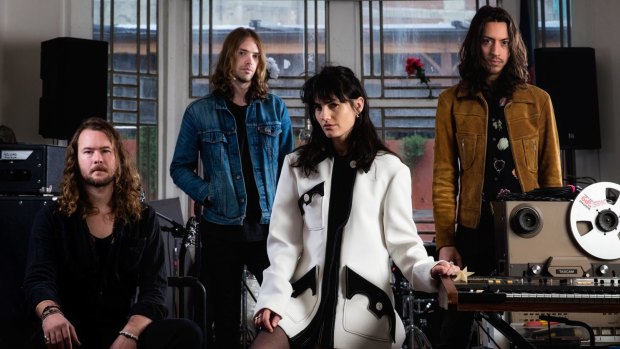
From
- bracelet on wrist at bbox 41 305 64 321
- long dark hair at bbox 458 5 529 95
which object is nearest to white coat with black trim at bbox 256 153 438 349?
long dark hair at bbox 458 5 529 95

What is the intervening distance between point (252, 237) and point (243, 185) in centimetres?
21

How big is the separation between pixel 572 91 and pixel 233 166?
2.39 metres

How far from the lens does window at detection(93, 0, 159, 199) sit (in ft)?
17.3

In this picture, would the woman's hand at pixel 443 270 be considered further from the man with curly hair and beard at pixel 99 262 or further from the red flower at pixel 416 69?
the red flower at pixel 416 69

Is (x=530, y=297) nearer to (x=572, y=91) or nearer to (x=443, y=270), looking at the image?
(x=443, y=270)

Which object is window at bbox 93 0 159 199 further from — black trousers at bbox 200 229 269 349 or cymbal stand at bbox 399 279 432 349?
black trousers at bbox 200 229 269 349

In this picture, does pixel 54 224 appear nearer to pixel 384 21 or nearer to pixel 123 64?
pixel 123 64

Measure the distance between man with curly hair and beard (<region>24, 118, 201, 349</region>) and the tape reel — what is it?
118cm

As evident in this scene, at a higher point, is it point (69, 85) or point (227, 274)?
point (69, 85)

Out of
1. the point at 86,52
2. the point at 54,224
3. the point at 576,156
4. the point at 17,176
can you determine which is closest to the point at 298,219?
the point at 54,224

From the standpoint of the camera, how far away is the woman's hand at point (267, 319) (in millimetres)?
2051

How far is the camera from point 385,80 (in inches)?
226

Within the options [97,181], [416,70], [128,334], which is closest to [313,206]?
[128,334]

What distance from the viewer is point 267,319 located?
2053mm
